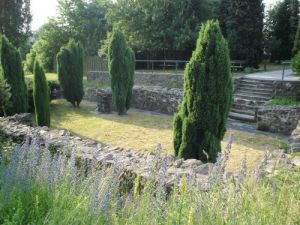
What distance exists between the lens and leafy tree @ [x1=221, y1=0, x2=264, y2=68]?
66.5 ft

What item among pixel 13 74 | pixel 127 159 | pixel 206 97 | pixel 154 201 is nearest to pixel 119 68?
pixel 13 74

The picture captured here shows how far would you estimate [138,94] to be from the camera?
14.0 metres

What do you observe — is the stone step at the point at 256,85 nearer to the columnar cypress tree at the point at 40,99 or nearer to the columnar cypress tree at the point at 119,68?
the columnar cypress tree at the point at 119,68

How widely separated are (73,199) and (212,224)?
119 cm

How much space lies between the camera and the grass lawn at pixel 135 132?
7.71m

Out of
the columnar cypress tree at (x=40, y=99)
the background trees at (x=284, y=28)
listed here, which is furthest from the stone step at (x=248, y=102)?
the background trees at (x=284, y=28)

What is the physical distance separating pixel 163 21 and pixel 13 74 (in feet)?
41.0

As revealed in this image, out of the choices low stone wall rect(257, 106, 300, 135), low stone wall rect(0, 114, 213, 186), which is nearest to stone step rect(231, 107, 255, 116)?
low stone wall rect(257, 106, 300, 135)

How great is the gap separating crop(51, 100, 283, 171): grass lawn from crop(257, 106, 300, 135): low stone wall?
0.82 meters

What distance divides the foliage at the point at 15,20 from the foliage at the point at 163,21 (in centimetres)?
774

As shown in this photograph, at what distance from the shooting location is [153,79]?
18.0 metres

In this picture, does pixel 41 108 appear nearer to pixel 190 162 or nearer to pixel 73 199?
pixel 190 162

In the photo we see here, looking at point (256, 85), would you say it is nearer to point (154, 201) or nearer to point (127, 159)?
point (127, 159)

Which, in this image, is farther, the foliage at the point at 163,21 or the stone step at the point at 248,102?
the foliage at the point at 163,21
